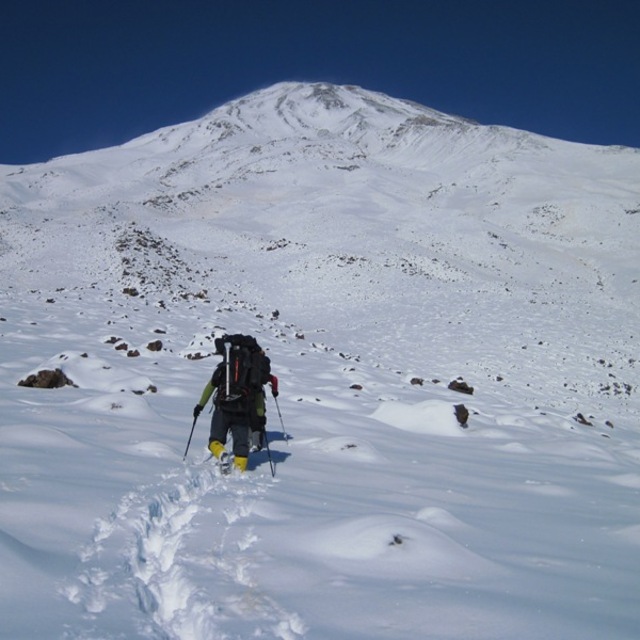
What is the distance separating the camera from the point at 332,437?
702 cm

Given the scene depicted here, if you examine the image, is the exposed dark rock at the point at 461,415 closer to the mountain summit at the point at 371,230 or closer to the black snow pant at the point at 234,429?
the black snow pant at the point at 234,429

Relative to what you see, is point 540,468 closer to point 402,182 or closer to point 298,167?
point 402,182

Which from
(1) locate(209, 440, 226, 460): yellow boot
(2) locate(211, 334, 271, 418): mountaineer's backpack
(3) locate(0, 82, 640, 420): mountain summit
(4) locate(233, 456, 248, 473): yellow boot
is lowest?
(4) locate(233, 456, 248, 473): yellow boot

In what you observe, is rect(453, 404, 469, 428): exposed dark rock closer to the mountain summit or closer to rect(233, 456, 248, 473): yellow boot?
rect(233, 456, 248, 473): yellow boot

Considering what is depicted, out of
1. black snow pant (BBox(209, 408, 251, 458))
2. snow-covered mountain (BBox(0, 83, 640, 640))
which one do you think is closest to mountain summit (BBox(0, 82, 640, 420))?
snow-covered mountain (BBox(0, 83, 640, 640))

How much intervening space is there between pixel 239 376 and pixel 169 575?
2925 mm

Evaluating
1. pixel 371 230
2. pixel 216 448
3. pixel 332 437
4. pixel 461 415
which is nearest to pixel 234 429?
pixel 216 448

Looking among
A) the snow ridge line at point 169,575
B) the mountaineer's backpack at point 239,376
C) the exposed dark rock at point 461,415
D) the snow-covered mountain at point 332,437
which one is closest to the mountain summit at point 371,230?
the snow-covered mountain at point 332,437

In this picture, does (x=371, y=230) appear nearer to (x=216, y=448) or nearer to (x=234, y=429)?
(x=234, y=429)

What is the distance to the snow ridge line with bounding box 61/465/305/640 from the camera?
2.51 m

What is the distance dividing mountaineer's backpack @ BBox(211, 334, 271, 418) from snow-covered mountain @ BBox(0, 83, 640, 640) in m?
0.74

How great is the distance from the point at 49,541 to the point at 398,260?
100 feet

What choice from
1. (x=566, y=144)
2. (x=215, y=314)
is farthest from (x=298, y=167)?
(x=215, y=314)

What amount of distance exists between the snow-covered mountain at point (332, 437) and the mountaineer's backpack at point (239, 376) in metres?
0.74
